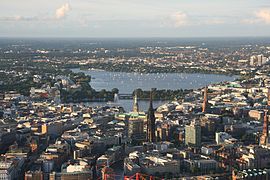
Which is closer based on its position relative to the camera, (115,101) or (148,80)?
(115,101)

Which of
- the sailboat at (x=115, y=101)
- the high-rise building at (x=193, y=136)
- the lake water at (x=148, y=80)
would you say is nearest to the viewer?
the high-rise building at (x=193, y=136)

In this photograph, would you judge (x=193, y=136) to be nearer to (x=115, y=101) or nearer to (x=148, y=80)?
(x=115, y=101)

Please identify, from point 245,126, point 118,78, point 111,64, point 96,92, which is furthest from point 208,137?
point 111,64

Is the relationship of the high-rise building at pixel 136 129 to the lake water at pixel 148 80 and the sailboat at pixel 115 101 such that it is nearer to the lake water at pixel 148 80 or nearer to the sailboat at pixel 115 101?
the sailboat at pixel 115 101

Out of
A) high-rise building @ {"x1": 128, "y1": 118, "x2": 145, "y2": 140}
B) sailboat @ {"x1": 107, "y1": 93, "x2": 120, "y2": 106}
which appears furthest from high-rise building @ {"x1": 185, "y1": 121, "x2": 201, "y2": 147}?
sailboat @ {"x1": 107, "y1": 93, "x2": 120, "y2": 106}

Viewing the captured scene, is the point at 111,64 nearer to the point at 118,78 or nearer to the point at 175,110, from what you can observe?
the point at 118,78

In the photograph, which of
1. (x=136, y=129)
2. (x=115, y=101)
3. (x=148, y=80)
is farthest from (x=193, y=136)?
(x=148, y=80)

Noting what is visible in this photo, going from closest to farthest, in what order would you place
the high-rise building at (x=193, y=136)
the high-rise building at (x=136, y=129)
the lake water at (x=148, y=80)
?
1. the high-rise building at (x=193, y=136)
2. the high-rise building at (x=136, y=129)
3. the lake water at (x=148, y=80)

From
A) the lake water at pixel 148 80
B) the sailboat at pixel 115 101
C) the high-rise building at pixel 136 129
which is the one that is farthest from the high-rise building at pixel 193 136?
the lake water at pixel 148 80
